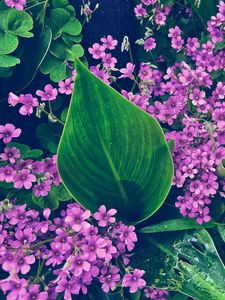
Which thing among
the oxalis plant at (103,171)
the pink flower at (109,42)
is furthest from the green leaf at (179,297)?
the pink flower at (109,42)

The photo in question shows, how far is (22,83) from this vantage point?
1.44m

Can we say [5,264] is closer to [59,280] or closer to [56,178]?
[59,280]

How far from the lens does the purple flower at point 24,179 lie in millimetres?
1201

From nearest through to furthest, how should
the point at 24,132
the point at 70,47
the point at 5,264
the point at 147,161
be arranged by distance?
1. the point at 5,264
2. the point at 147,161
3. the point at 70,47
4. the point at 24,132

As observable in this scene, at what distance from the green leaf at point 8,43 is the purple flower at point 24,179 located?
1.13ft

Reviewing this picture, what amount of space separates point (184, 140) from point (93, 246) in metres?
0.42

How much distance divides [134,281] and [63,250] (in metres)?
0.22

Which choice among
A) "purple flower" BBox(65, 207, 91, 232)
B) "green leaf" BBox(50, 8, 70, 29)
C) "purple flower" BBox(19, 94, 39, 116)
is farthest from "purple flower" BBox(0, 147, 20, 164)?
"green leaf" BBox(50, 8, 70, 29)

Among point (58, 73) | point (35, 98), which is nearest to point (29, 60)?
point (58, 73)

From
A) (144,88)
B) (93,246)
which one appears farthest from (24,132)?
(93,246)

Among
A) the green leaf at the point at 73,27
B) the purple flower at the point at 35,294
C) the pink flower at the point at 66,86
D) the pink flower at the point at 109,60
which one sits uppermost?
the green leaf at the point at 73,27

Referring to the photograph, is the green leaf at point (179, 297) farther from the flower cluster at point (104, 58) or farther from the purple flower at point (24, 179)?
the flower cluster at point (104, 58)

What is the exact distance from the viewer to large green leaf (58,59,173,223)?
43.8 inches

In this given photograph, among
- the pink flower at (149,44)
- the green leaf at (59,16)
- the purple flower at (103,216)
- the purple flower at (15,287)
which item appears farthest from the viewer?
the pink flower at (149,44)
